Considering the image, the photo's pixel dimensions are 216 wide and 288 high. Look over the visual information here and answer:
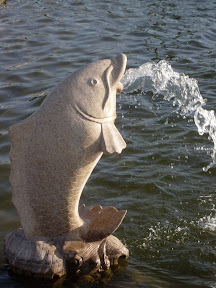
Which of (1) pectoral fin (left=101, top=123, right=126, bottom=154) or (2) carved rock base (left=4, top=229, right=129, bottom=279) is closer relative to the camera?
(1) pectoral fin (left=101, top=123, right=126, bottom=154)

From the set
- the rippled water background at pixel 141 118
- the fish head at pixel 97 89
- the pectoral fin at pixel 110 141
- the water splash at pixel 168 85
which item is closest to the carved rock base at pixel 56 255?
the rippled water background at pixel 141 118

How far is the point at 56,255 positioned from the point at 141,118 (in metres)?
4.72

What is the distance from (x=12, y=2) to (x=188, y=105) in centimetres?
987

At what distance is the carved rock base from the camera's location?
4961 mm

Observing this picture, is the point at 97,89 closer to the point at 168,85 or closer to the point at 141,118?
the point at 141,118

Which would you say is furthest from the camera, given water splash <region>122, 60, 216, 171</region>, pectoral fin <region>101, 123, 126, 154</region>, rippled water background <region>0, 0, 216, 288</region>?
water splash <region>122, 60, 216, 171</region>

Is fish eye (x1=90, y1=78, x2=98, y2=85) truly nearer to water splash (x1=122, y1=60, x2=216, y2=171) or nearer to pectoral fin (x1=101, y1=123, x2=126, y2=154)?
pectoral fin (x1=101, y1=123, x2=126, y2=154)

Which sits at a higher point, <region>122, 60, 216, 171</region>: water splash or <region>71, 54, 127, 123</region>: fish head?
<region>71, 54, 127, 123</region>: fish head

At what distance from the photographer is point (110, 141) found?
15.4ft

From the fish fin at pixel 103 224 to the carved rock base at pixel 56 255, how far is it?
93 millimetres

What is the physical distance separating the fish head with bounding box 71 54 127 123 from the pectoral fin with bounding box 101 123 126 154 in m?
0.08

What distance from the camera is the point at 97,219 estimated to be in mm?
5137

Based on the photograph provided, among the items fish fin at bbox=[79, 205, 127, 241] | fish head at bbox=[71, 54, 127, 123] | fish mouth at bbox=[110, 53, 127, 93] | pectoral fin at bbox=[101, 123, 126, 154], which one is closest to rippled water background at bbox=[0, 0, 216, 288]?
fish fin at bbox=[79, 205, 127, 241]

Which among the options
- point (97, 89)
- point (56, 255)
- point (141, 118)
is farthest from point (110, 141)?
point (141, 118)
